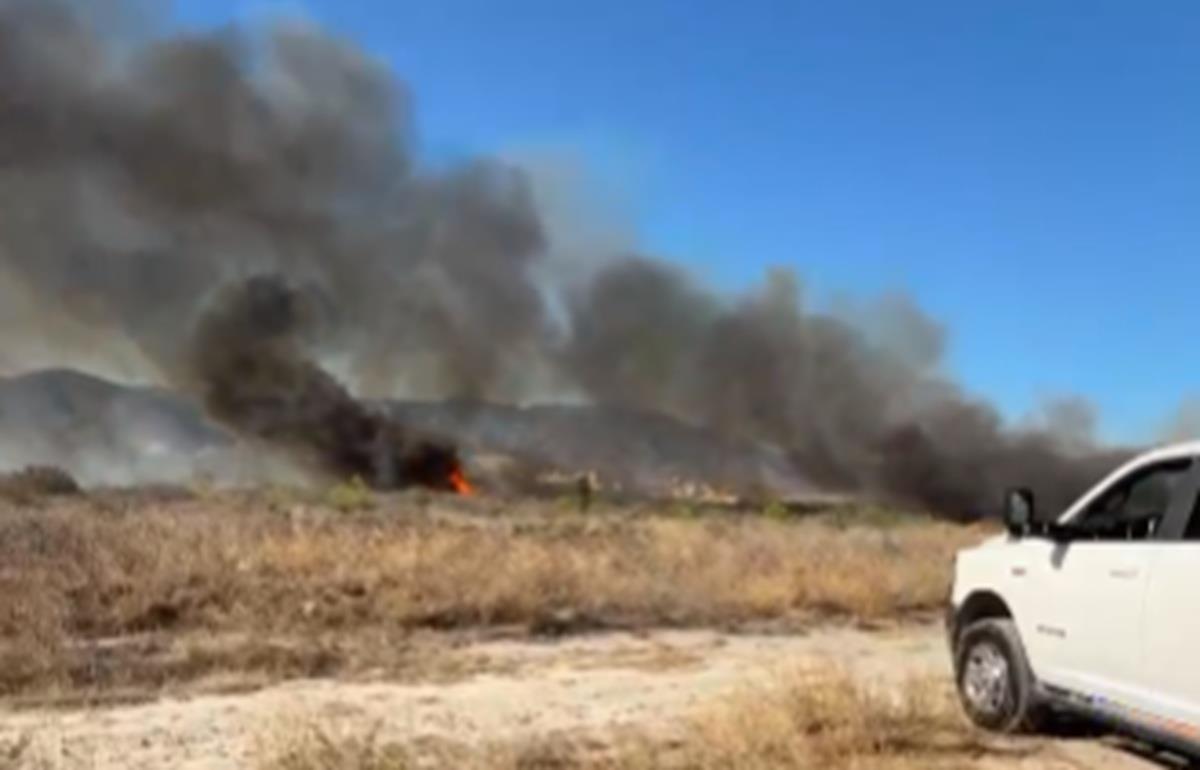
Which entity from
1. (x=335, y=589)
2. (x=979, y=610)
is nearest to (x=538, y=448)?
(x=335, y=589)

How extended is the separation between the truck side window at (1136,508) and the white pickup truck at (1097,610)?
0.01m

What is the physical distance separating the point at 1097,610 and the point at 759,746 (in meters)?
2.22

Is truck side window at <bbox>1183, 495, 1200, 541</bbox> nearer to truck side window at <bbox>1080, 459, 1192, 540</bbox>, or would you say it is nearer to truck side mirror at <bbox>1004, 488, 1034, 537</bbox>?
truck side window at <bbox>1080, 459, 1192, 540</bbox>

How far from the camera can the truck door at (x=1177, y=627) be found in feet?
20.6

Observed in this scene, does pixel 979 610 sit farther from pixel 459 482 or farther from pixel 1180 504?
pixel 459 482

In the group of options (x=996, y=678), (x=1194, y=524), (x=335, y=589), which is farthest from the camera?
(x=335, y=589)

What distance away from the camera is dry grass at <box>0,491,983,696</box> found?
12031 millimetres

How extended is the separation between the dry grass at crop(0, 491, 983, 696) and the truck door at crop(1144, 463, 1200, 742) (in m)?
7.59

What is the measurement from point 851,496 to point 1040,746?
154 ft

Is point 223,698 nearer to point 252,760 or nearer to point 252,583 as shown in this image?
point 252,760

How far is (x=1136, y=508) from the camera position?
858 cm

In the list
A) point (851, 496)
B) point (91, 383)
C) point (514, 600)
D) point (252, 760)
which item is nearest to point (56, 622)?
point (514, 600)

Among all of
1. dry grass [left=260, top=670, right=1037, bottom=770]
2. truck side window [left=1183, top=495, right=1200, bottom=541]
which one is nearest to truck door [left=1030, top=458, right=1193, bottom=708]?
truck side window [left=1183, top=495, right=1200, bottom=541]

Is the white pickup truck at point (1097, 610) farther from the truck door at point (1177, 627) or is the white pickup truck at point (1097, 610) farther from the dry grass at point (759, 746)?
the dry grass at point (759, 746)
